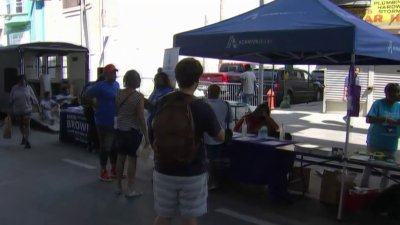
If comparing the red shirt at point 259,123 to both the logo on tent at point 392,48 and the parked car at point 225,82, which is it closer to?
the logo on tent at point 392,48

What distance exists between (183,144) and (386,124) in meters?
3.90

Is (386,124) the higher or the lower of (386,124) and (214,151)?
the higher

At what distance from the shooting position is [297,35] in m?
5.80

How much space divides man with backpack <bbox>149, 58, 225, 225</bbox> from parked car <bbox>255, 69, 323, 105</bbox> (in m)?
16.0

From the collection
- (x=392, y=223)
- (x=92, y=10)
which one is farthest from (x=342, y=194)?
(x=92, y=10)

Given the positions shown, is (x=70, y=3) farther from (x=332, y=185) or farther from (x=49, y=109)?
(x=332, y=185)

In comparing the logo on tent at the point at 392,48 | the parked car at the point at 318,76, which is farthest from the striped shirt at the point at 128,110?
the parked car at the point at 318,76

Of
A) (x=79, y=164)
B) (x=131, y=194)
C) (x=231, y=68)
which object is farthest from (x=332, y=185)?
(x=231, y=68)

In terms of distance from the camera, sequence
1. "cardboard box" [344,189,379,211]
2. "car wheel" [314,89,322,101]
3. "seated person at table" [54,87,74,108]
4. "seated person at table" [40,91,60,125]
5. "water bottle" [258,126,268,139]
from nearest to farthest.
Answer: "cardboard box" [344,189,379,211] → "water bottle" [258,126,268,139] → "seated person at table" [40,91,60,125] → "seated person at table" [54,87,74,108] → "car wheel" [314,89,322,101]

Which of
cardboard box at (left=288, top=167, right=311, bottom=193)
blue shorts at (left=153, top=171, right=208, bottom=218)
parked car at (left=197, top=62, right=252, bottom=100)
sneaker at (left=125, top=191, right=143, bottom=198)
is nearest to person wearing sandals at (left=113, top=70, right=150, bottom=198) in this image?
sneaker at (left=125, top=191, right=143, bottom=198)

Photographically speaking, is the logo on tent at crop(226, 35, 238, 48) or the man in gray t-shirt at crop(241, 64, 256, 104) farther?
the man in gray t-shirt at crop(241, 64, 256, 104)

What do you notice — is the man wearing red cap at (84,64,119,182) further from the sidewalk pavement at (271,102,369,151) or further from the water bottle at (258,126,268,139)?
the sidewalk pavement at (271,102,369,151)

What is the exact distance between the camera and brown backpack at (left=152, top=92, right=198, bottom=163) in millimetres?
3564

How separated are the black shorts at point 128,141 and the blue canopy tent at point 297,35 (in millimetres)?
1592
